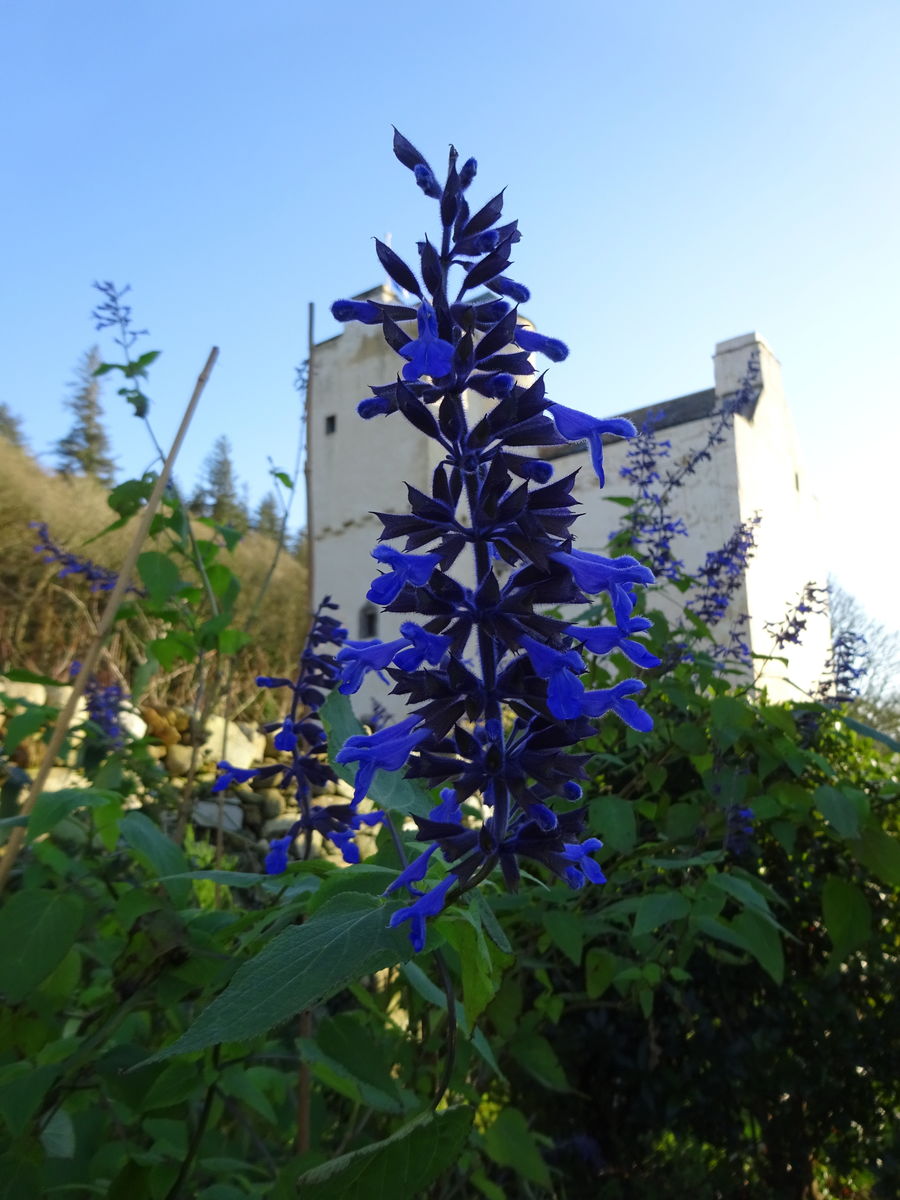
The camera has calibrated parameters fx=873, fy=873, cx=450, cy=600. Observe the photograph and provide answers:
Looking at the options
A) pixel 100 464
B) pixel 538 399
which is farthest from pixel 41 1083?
pixel 100 464

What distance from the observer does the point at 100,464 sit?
21609 mm

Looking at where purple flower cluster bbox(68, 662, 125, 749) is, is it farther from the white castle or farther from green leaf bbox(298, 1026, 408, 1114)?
the white castle

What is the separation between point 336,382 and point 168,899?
743 inches

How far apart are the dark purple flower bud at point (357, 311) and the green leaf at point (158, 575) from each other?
1.41 meters

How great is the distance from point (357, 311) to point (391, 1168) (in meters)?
1.11

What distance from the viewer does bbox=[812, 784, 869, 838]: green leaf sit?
97.0 inches

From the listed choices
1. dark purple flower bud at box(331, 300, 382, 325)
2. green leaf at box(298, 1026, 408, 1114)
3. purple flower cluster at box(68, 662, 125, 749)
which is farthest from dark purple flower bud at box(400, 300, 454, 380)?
purple flower cluster at box(68, 662, 125, 749)

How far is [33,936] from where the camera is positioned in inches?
60.1

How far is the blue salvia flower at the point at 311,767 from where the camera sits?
191 cm

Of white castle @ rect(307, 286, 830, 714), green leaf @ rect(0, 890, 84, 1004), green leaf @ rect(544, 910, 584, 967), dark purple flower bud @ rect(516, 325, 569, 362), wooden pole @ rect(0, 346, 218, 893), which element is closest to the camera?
dark purple flower bud @ rect(516, 325, 569, 362)

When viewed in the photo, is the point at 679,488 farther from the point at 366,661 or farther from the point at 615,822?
the point at 366,661

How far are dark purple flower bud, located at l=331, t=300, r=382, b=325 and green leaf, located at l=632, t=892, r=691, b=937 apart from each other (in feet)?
4.67

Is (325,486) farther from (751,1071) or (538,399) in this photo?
(538,399)

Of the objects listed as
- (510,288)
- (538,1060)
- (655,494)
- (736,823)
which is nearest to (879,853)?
(736,823)
